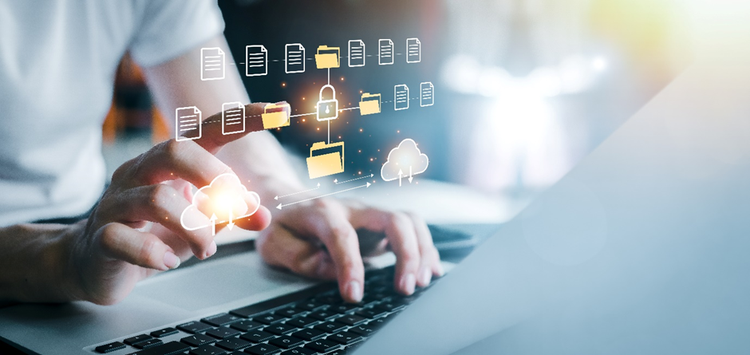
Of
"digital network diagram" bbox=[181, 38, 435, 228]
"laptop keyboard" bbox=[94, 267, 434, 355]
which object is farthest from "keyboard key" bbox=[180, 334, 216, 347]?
"digital network diagram" bbox=[181, 38, 435, 228]

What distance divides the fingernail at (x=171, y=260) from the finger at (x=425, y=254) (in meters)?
0.33

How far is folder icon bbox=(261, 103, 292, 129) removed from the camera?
2.20 ft

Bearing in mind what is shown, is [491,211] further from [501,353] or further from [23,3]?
[23,3]

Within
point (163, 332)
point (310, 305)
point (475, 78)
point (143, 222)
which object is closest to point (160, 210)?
point (143, 222)

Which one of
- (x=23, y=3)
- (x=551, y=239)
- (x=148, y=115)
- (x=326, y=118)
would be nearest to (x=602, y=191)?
(x=551, y=239)

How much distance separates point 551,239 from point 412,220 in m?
0.32

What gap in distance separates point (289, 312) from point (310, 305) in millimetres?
35

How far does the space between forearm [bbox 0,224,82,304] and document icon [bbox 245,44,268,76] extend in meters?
0.21

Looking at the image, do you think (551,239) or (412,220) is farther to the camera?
(551,239)

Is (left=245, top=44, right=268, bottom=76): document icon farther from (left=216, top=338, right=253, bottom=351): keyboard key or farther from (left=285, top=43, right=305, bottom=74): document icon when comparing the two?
(left=216, top=338, right=253, bottom=351): keyboard key

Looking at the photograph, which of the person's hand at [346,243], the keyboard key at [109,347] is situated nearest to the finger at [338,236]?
the person's hand at [346,243]

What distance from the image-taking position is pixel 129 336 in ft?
2.02

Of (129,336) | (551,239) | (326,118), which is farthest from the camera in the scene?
(551,239)

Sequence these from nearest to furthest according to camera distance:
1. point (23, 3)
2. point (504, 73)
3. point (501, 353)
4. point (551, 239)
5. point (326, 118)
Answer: point (23, 3) → point (326, 118) → point (501, 353) → point (504, 73) → point (551, 239)
